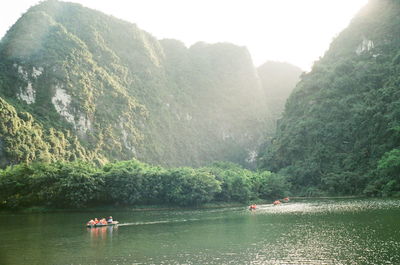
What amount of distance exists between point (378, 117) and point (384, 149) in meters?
8.95

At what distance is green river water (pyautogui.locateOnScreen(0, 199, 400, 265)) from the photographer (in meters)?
27.3

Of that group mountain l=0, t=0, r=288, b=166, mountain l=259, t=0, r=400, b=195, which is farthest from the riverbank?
mountain l=259, t=0, r=400, b=195

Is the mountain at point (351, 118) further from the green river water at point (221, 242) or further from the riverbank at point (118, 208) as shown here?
the green river water at point (221, 242)

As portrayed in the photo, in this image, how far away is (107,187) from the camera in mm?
78188

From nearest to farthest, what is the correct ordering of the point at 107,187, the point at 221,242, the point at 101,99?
the point at 221,242, the point at 107,187, the point at 101,99

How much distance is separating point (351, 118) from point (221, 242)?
277 feet

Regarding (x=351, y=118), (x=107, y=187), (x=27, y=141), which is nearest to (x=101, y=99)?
(x=27, y=141)

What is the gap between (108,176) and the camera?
3113 inches

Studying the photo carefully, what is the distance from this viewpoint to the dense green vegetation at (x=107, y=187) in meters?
75.0

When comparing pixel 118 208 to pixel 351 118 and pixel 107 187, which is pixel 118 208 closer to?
pixel 107 187

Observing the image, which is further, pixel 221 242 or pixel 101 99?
pixel 101 99

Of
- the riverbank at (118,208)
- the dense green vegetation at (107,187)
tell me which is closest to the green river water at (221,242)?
the riverbank at (118,208)

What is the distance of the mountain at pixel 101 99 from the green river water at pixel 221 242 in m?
54.8

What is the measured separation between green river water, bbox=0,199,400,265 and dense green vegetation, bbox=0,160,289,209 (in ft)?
88.1
